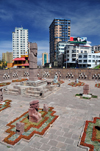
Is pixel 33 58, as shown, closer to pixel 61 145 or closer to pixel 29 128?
pixel 29 128

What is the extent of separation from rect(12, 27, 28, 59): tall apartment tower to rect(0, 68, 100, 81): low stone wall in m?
89.8

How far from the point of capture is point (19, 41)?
401 feet

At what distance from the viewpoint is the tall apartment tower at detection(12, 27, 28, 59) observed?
397 ft

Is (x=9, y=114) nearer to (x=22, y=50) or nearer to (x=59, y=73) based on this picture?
(x=59, y=73)

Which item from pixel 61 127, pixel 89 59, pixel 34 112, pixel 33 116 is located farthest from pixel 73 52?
pixel 61 127

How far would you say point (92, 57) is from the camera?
60.9 meters

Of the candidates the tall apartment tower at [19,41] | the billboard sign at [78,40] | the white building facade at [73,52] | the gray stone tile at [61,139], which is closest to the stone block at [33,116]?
the gray stone tile at [61,139]

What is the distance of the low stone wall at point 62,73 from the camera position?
3209 centimetres

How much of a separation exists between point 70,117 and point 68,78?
79.8 feet

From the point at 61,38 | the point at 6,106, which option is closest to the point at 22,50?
the point at 61,38

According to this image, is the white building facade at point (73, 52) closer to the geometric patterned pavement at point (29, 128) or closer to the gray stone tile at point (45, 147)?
the geometric patterned pavement at point (29, 128)

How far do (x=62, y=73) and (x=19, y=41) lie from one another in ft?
329

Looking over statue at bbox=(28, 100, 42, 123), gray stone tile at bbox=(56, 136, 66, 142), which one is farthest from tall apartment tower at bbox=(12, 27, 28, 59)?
gray stone tile at bbox=(56, 136, 66, 142)

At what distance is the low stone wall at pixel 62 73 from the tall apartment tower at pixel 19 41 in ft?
295
